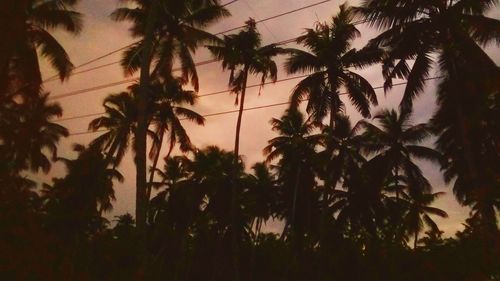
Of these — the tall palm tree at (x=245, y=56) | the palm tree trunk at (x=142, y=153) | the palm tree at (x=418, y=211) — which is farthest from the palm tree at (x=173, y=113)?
the palm tree at (x=418, y=211)

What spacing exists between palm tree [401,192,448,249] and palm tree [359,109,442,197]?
1.76 meters

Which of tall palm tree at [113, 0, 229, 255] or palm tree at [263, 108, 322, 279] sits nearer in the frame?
tall palm tree at [113, 0, 229, 255]

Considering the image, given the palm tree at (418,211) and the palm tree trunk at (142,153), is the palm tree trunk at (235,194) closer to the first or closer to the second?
the palm tree trunk at (142,153)

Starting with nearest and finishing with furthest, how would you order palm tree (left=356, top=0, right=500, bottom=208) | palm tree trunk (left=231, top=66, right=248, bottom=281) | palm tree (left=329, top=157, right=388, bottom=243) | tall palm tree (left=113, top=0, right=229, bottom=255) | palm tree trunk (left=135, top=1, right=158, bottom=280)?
palm tree trunk (left=135, top=1, right=158, bottom=280), palm tree (left=356, top=0, right=500, bottom=208), tall palm tree (left=113, top=0, right=229, bottom=255), palm tree trunk (left=231, top=66, right=248, bottom=281), palm tree (left=329, top=157, right=388, bottom=243)

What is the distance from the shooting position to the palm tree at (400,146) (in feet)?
105

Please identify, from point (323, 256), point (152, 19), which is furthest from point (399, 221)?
point (152, 19)

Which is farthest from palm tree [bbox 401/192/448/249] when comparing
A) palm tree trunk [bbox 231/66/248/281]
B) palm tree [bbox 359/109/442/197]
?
palm tree trunk [bbox 231/66/248/281]

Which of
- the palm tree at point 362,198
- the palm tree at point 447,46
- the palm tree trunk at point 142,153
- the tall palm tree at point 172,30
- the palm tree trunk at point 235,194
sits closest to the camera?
the palm tree trunk at point 142,153

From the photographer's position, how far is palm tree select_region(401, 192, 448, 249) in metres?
35.7

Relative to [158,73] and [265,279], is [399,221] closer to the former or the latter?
[265,279]

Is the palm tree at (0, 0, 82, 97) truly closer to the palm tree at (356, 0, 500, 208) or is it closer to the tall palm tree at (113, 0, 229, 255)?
the tall palm tree at (113, 0, 229, 255)

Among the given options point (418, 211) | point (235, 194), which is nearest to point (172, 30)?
point (235, 194)

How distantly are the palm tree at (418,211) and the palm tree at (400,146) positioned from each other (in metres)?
1.76

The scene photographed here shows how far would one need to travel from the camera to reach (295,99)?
26266mm
